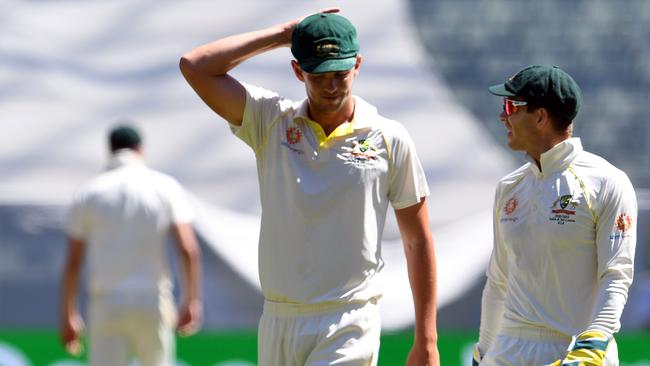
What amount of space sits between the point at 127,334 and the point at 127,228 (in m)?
0.55

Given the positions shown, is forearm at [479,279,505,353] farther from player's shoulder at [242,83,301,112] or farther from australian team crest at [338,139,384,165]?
player's shoulder at [242,83,301,112]

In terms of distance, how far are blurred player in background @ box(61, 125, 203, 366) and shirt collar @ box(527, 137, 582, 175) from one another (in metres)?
3.49

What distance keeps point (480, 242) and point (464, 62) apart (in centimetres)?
197

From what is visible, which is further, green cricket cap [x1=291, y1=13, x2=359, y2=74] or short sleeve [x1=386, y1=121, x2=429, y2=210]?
short sleeve [x1=386, y1=121, x2=429, y2=210]

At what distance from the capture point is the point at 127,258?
710cm

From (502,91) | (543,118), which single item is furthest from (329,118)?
(543,118)

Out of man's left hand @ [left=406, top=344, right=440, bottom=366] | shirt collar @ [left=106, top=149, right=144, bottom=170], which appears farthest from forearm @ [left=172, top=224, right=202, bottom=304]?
man's left hand @ [left=406, top=344, right=440, bottom=366]

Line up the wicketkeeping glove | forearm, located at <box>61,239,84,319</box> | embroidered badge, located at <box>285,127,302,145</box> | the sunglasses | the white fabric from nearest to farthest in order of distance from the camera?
the wicketkeeping glove, the white fabric, the sunglasses, embroidered badge, located at <box>285,127,302,145</box>, forearm, located at <box>61,239,84,319</box>

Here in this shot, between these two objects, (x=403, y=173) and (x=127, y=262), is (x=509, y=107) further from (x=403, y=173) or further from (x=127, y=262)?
(x=127, y=262)

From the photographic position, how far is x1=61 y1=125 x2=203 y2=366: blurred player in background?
7082 millimetres

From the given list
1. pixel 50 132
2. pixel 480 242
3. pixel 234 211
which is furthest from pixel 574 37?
pixel 50 132

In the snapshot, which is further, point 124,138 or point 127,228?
point 124,138

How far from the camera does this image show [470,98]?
37.7 ft

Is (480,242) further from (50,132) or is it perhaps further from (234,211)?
(50,132)
